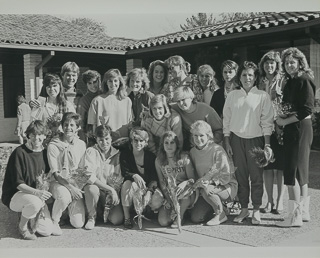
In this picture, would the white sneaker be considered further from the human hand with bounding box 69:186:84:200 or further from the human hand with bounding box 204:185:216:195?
the human hand with bounding box 204:185:216:195

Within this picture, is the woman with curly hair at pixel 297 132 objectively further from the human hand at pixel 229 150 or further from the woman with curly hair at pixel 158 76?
the woman with curly hair at pixel 158 76

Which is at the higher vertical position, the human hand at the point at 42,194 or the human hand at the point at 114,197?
the human hand at the point at 42,194

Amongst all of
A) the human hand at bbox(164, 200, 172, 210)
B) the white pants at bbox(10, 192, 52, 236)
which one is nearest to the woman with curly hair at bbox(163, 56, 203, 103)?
the human hand at bbox(164, 200, 172, 210)

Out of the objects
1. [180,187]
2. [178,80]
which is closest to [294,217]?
[180,187]

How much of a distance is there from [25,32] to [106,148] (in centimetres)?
351

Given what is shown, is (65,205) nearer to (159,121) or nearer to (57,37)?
(159,121)

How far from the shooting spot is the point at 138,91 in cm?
406

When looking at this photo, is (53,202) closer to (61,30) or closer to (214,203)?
(214,203)

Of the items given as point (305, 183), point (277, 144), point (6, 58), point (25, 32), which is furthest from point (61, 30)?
point (305, 183)

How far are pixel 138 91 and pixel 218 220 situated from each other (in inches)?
60.2

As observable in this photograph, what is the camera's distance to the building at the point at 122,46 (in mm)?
5273

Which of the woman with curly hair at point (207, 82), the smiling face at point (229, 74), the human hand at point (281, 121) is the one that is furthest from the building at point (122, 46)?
the human hand at point (281, 121)

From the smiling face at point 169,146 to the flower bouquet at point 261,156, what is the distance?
721 mm

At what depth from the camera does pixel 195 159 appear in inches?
143
